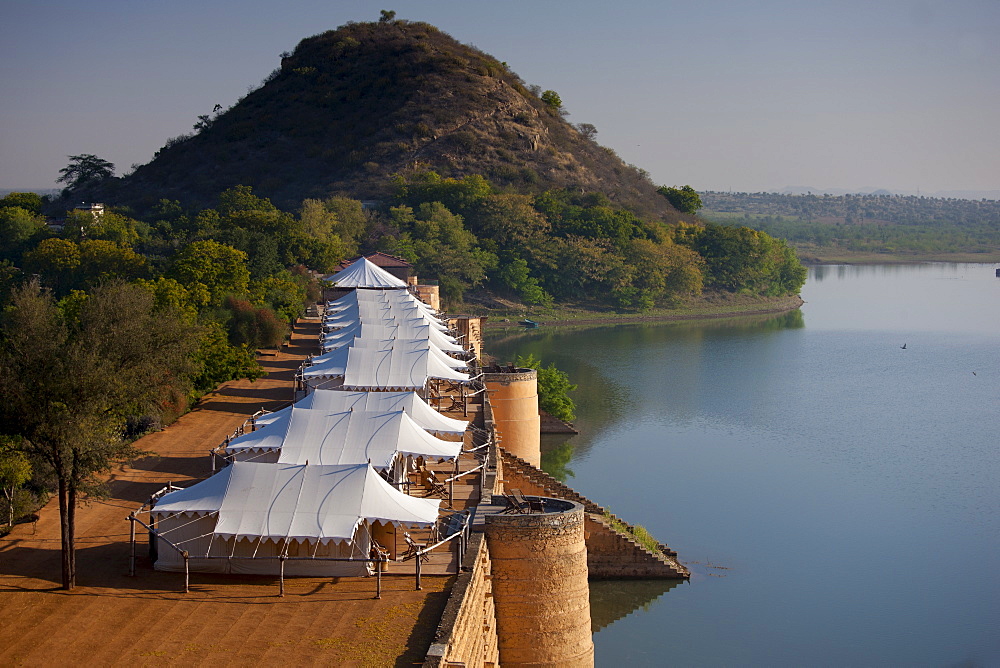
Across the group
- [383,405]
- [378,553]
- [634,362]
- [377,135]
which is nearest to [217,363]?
[383,405]

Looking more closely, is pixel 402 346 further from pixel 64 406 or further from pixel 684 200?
pixel 684 200

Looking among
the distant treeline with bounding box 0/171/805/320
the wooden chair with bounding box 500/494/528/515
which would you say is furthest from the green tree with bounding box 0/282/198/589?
the distant treeline with bounding box 0/171/805/320

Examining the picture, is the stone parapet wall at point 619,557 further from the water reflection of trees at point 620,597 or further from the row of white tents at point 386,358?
the row of white tents at point 386,358

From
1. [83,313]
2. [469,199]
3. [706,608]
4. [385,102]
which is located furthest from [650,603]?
[385,102]

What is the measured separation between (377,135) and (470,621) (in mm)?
100302

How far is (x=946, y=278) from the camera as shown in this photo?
134 metres

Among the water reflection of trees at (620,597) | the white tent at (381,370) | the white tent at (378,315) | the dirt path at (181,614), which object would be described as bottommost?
the water reflection of trees at (620,597)

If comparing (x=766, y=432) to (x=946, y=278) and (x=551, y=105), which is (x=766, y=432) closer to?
(x=551, y=105)

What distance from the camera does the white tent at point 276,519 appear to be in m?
15.9

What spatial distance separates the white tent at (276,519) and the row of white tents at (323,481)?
0.05 feet

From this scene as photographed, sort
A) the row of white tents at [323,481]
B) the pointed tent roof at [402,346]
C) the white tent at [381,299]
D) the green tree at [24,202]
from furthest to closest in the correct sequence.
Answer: the green tree at [24,202] < the white tent at [381,299] < the pointed tent roof at [402,346] < the row of white tents at [323,481]

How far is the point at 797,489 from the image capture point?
115 feet

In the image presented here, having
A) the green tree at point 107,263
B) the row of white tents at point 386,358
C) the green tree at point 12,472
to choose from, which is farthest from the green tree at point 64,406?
the green tree at point 107,263

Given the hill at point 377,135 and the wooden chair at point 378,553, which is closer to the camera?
the wooden chair at point 378,553
